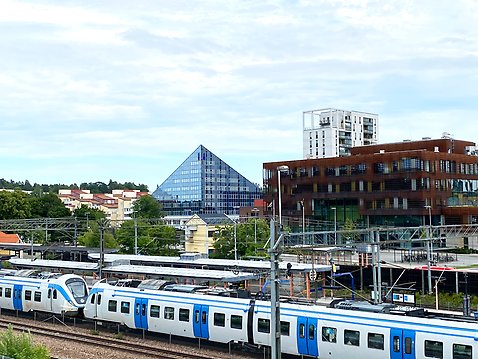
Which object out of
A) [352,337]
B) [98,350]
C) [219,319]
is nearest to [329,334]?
[352,337]

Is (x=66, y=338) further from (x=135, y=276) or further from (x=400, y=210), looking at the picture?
(x=400, y=210)

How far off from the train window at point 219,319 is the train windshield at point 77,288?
1031 cm

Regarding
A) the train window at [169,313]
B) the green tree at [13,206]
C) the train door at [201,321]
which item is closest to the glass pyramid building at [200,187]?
the green tree at [13,206]

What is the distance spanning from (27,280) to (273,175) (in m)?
52.9

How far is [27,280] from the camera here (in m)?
35.1

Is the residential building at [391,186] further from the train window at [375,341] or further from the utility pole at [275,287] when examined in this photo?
the utility pole at [275,287]

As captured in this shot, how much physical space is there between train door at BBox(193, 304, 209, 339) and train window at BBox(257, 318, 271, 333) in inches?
107

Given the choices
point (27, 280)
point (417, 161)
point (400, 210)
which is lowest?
point (27, 280)

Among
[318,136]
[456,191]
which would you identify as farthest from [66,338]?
[318,136]

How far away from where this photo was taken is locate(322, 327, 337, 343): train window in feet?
73.0

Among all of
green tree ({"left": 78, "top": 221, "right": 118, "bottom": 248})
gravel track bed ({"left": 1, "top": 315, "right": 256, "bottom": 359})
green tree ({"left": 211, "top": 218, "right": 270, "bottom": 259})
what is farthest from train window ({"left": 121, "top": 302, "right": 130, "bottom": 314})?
green tree ({"left": 78, "top": 221, "right": 118, "bottom": 248})

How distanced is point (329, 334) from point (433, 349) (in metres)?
3.91

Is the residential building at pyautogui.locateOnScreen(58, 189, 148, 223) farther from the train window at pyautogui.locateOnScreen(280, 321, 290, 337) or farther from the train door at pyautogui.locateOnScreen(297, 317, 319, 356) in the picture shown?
the train door at pyautogui.locateOnScreen(297, 317, 319, 356)

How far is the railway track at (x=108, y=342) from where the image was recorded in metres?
25.6
